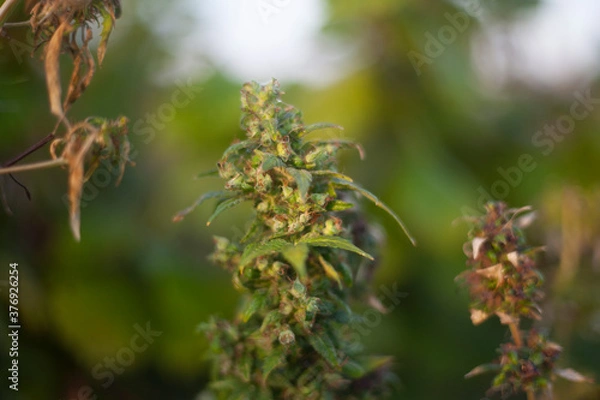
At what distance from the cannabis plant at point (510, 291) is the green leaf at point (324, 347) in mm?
220

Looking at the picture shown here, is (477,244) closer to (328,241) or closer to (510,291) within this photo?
(510,291)

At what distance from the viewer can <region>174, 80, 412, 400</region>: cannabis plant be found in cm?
81

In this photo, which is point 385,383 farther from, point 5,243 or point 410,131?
point 410,131

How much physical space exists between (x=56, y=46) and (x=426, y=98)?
7.76ft

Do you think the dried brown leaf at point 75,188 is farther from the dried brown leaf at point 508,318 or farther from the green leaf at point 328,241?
the dried brown leaf at point 508,318

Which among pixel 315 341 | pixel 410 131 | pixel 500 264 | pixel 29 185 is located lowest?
pixel 315 341

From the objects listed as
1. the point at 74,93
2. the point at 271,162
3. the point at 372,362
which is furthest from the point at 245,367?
the point at 74,93

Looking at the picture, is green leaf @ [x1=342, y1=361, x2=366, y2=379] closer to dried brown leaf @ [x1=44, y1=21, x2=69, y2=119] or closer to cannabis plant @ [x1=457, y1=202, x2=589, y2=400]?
cannabis plant @ [x1=457, y1=202, x2=589, y2=400]

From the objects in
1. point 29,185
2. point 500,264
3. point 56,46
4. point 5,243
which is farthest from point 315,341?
point 29,185

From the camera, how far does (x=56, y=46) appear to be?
805 millimetres

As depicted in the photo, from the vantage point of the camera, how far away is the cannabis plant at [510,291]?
2.97 feet

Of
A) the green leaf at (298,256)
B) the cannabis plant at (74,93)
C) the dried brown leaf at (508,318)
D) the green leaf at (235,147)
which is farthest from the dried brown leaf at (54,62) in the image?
the dried brown leaf at (508,318)

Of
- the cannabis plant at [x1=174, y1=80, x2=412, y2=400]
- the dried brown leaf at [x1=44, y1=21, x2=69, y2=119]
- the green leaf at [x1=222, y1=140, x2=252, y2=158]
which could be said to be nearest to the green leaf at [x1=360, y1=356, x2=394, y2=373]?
the cannabis plant at [x1=174, y1=80, x2=412, y2=400]

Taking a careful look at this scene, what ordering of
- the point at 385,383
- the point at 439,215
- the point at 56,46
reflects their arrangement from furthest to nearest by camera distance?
the point at 439,215
the point at 385,383
the point at 56,46
